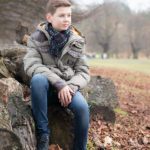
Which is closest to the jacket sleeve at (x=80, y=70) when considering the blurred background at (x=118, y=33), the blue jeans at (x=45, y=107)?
the blue jeans at (x=45, y=107)

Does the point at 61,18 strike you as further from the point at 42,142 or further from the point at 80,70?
the point at 42,142

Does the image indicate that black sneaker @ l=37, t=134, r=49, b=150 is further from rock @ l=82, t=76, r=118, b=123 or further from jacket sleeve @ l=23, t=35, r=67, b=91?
rock @ l=82, t=76, r=118, b=123

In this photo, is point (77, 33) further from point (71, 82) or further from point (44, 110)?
point (44, 110)

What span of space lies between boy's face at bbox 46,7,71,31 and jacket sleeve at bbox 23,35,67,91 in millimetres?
347

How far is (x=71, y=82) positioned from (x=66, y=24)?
0.65 meters

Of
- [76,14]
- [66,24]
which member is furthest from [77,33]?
[76,14]

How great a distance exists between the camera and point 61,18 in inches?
222

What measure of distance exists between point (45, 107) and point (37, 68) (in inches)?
18.6

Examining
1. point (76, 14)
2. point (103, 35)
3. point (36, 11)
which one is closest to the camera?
point (36, 11)

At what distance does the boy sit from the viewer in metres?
5.42

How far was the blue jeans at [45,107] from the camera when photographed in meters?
5.36

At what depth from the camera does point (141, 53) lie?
83688 millimetres

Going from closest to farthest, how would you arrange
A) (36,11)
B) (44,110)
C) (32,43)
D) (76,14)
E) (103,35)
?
1. (44,110)
2. (32,43)
3. (36,11)
4. (76,14)
5. (103,35)

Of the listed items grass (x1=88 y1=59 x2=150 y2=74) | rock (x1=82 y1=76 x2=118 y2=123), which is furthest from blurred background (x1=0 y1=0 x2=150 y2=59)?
rock (x1=82 y1=76 x2=118 y2=123)
